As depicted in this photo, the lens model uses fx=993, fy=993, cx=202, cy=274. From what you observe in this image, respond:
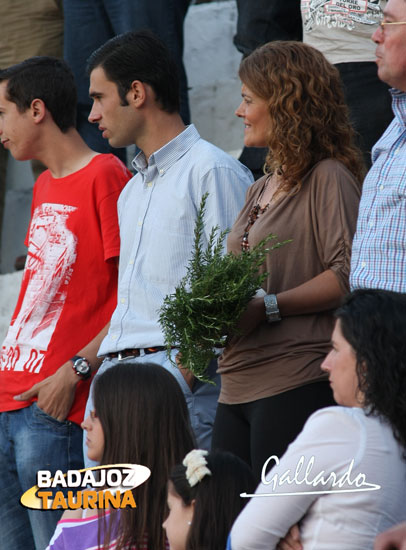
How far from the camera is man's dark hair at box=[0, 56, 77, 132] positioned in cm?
430

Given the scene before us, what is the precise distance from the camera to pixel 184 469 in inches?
107

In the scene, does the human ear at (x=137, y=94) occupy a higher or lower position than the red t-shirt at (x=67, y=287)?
higher

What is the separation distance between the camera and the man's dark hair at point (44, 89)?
169 inches

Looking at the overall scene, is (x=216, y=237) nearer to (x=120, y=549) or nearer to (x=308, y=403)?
(x=308, y=403)

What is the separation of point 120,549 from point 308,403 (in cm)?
71

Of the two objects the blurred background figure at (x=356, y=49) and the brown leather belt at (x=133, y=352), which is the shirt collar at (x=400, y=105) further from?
the blurred background figure at (x=356, y=49)

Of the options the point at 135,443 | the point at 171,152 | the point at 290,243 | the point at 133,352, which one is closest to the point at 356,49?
the point at 171,152

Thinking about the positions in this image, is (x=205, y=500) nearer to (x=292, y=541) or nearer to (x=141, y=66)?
(x=292, y=541)

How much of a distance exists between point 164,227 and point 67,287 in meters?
0.55

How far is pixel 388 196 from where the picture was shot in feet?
9.79

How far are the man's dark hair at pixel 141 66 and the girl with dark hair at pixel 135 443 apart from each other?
1.25 metres

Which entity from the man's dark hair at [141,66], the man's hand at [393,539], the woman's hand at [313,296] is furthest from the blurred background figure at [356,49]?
the man's hand at [393,539]

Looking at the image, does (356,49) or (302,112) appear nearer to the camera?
(302,112)

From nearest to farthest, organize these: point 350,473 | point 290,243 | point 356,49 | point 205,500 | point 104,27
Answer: point 350,473 → point 205,500 → point 290,243 → point 356,49 → point 104,27
